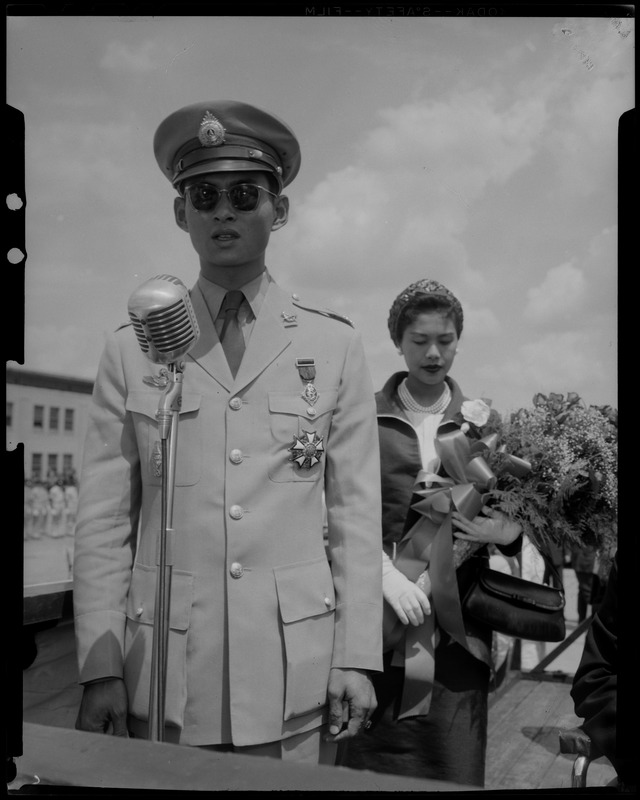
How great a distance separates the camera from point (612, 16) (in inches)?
89.4

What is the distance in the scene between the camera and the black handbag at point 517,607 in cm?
300

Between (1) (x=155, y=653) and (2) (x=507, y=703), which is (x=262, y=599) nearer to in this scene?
(1) (x=155, y=653)

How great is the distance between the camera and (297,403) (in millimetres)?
2479

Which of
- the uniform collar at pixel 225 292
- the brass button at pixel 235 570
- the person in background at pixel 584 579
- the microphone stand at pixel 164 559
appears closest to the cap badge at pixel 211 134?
the uniform collar at pixel 225 292

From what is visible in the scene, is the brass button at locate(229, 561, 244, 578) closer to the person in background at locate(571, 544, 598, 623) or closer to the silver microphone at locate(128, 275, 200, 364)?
the silver microphone at locate(128, 275, 200, 364)

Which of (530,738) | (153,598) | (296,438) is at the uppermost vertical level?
(296,438)

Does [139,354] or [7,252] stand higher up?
[7,252]

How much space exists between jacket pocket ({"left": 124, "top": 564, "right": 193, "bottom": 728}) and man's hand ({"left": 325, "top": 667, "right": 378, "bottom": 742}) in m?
0.40

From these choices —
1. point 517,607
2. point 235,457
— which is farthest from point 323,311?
point 517,607

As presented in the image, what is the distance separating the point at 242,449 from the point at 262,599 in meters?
0.41

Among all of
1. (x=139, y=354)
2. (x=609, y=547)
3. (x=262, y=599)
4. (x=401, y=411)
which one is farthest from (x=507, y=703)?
(x=139, y=354)

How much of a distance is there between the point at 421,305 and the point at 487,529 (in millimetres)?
788

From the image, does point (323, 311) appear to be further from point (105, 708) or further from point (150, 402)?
point (105, 708)

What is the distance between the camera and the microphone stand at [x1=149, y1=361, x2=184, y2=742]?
2178 mm
